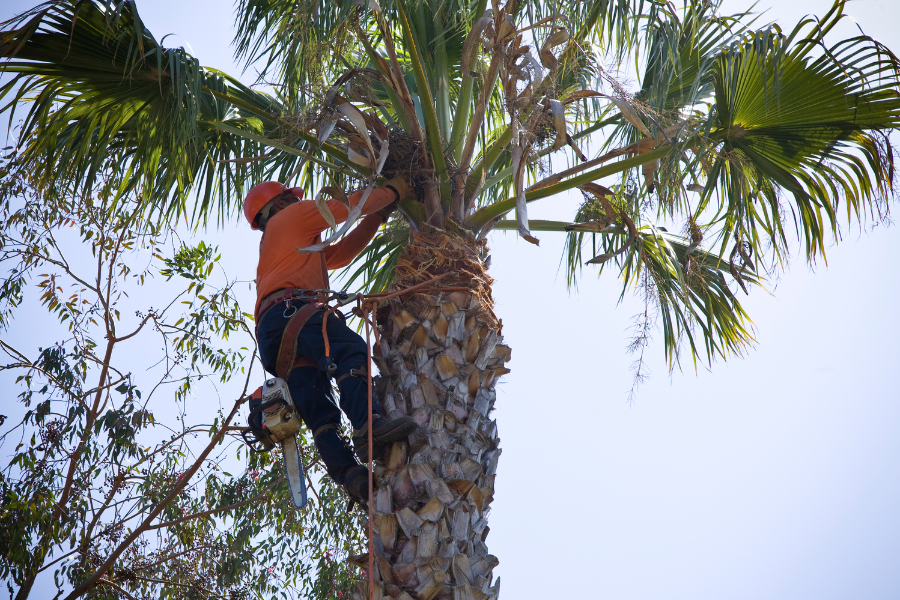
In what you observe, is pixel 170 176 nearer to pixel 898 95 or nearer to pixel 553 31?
pixel 553 31

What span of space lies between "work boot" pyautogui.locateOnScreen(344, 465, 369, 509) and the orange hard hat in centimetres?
202

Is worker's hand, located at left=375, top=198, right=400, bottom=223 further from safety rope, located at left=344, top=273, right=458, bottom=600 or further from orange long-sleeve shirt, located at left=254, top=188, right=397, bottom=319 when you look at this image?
safety rope, located at left=344, top=273, right=458, bottom=600

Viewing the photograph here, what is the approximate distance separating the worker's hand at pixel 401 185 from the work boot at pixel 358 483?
1601mm

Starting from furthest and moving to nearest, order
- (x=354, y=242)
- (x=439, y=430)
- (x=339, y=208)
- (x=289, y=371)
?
1. (x=354, y=242)
2. (x=339, y=208)
3. (x=289, y=371)
4. (x=439, y=430)

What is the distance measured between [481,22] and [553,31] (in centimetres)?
39

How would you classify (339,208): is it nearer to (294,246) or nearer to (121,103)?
(294,246)

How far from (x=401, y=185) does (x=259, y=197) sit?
1.11 metres

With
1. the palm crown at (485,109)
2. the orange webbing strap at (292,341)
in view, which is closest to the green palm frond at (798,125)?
the palm crown at (485,109)

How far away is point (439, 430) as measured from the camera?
368cm

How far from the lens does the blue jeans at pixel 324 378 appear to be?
12.4 ft

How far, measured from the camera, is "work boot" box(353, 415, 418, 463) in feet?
11.6

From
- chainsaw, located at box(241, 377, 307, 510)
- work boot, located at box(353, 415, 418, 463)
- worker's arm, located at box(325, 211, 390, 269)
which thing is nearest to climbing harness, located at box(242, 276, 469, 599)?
chainsaw, located at box(241, 377, 307, 510)

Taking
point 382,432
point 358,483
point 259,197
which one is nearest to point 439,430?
point 382,432

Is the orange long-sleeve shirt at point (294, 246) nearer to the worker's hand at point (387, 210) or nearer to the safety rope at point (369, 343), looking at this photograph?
the worker's hand at point (387, 210)
